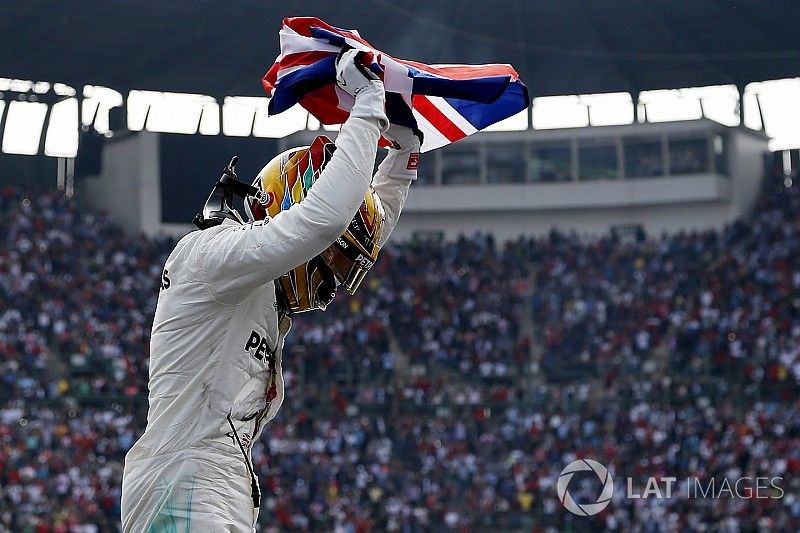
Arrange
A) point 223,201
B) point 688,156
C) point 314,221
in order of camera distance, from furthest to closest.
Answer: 1. point 688,156
2. point 223,201
3. point 314,221

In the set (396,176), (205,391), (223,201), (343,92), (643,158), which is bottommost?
(205,391)

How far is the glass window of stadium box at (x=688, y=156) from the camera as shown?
3216 cm

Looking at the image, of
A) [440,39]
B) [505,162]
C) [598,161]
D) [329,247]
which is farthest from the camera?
[505,162]

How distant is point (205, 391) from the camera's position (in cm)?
324

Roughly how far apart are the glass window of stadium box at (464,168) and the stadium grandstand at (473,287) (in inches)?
3.4

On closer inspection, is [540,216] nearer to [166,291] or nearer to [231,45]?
[231,45]

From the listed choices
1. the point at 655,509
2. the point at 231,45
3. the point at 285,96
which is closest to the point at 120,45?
the point at 231,45

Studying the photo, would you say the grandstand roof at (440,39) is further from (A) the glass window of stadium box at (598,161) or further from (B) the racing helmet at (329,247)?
(B) the racing helmet at (329,247)

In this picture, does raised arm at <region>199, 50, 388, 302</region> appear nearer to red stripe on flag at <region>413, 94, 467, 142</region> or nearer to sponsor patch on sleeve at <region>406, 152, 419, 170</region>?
sponsor patch on sleeve at <region>406, 152, 419, 170</region>

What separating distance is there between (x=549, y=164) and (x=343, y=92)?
97.9 feet

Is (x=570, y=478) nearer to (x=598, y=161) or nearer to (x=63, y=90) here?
(x=598, y=161)

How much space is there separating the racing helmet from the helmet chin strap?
0.11ft

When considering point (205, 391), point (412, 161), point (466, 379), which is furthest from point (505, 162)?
point (205, 391)

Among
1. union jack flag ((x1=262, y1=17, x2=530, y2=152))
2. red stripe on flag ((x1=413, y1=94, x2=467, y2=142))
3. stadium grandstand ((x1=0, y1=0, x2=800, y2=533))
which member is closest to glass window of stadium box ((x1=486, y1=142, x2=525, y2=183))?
stadium grandstand ((x1=0, y1=0, x2=800, y2=533))
